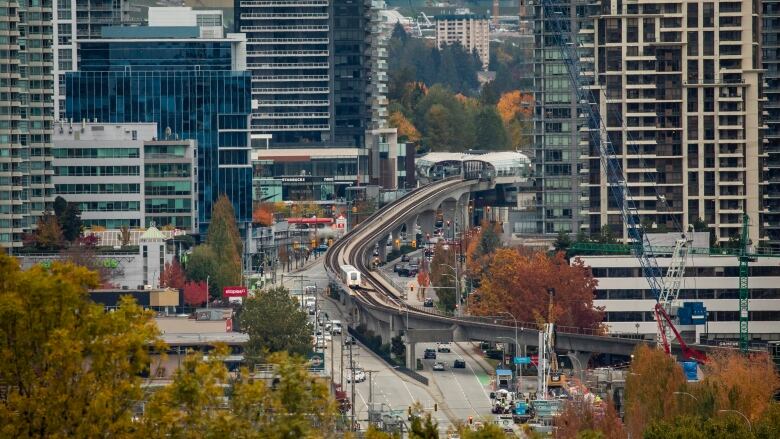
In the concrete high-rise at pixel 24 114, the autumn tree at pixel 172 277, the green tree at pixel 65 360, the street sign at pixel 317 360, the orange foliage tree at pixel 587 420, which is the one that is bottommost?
the orange foliage tree at pixel 587 420

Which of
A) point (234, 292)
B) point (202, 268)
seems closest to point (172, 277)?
point (234, 292)

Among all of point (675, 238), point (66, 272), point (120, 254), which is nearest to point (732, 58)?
point (675, 238)

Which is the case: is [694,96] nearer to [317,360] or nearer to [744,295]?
[744,295]

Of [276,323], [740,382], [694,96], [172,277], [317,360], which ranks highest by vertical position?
[694,96]

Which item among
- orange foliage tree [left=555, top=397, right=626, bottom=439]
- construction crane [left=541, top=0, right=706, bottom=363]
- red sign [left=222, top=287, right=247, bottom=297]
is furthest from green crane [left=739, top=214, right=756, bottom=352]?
red sign [left=222, top=287, right=247, bottom=297]

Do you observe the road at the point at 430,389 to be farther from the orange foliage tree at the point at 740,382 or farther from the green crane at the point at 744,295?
the green crane at the point at 744,295

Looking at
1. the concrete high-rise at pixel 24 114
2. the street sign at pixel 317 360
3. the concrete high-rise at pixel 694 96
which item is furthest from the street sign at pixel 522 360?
the concrete high-rise at pixel 24 114
